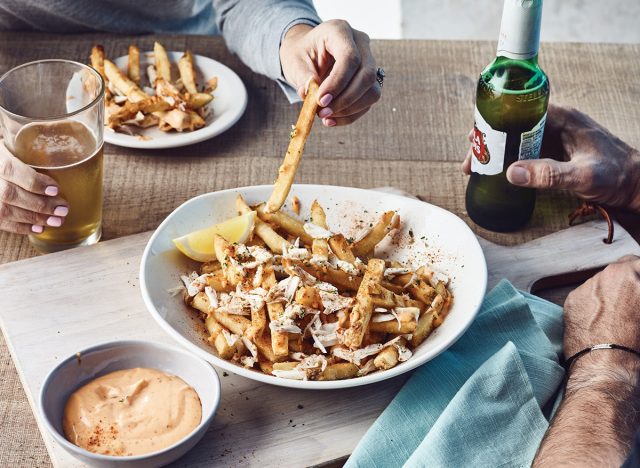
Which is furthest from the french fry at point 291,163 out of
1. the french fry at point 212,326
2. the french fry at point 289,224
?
the french fry at point 212,326

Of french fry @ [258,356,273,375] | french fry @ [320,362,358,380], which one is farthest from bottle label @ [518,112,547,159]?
french fry @ [258,356,273,375]

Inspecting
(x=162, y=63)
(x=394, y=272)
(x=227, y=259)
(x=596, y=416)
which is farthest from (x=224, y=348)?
(x=162, y=63)

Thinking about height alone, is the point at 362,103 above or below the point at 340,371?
above

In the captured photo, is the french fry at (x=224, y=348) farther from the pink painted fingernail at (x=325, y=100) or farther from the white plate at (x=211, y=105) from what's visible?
the white plate at (x=211, y=105)

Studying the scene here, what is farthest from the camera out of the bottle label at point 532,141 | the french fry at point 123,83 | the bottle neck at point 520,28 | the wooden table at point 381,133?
the french fry at point 123,83

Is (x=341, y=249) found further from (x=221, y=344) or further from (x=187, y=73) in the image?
(x=187, y=73)
